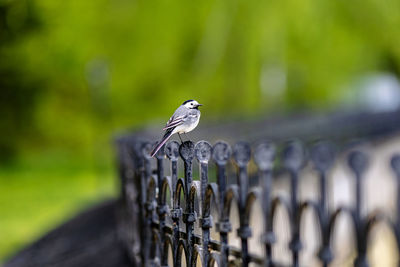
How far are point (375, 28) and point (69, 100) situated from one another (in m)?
10.6

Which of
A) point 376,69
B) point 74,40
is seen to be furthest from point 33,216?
point 376,69

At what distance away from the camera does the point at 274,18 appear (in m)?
18.7

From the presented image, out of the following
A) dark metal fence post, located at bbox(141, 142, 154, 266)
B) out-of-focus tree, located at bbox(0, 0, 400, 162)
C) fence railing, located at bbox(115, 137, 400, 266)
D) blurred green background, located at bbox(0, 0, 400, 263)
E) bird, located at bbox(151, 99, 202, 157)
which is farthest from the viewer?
out-of-focus tree, located at bbox(0, 0, 400, 162)

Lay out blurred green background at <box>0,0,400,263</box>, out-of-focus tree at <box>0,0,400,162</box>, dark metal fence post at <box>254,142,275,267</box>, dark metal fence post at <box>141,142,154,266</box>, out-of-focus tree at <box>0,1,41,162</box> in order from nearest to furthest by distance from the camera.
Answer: dark metal fence post at <box>254,142,275,267</box> → dark metal fence post at <box>141,142,154,266</box> → out-of-focus tree at <box>0,1,41,162</box> → blurred green background at <box>0,0,400,263</box> → out-of-focus tree at <box>0,0,400,162</box>

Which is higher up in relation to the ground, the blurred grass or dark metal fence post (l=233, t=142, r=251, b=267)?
dark metal fence post (l=233, t=142, r=251, b=267)

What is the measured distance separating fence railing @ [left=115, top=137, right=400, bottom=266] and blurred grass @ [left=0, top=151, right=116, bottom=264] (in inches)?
288

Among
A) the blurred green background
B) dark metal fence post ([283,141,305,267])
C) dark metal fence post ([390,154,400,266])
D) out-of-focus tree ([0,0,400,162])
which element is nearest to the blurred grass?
the blurred green background

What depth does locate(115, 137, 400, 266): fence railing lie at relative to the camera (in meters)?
2.39

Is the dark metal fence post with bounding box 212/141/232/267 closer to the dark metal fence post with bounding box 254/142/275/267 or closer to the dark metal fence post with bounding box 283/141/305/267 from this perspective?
the dark metal fence post with bounding box 254/142/275/267

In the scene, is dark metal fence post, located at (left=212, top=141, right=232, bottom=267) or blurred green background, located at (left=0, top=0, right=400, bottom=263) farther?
blurred green background, located at (left=0, top=0, right=400, bottom=263)

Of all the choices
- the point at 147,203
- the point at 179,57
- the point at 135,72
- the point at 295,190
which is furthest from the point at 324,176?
the point at 179,57

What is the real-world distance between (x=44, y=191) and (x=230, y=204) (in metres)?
14.1

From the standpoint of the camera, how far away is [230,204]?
2965mm

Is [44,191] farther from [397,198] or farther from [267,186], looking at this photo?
[397,198]
